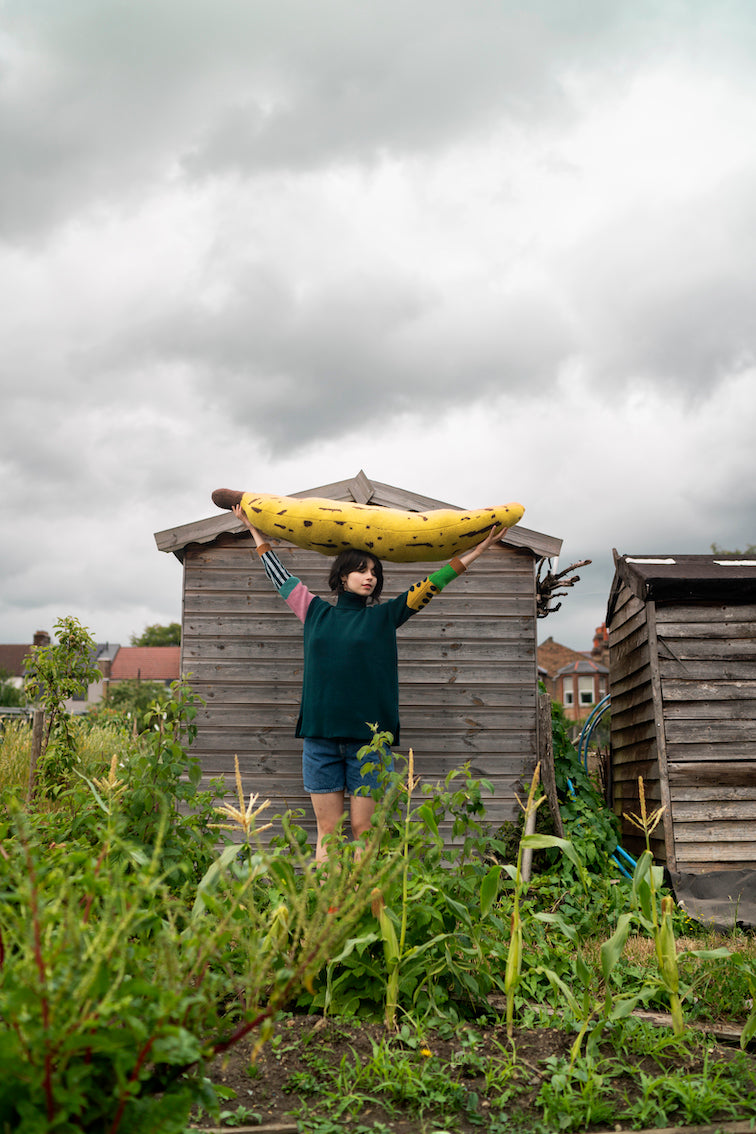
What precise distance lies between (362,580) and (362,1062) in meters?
2.48

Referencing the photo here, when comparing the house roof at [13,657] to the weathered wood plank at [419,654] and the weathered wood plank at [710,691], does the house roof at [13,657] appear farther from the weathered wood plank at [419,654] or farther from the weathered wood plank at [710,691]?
the weathered wood plank at [710,691]

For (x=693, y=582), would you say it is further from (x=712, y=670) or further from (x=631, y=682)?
(x=631, y=682)

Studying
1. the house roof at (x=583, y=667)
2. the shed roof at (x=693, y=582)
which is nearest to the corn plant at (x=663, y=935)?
the shed roof at (x=693, y=582)

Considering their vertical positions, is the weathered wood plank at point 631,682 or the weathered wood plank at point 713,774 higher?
the weathered wood plank at point 631,682

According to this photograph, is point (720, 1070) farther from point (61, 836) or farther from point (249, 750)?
point (249, 750)

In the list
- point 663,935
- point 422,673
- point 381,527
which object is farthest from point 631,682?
point 663,935

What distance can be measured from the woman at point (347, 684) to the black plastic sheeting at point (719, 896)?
257cm

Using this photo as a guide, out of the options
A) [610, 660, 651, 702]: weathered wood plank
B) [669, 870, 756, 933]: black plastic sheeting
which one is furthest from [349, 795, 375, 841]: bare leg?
[610, 660, 651, 702]: weathered wood plank

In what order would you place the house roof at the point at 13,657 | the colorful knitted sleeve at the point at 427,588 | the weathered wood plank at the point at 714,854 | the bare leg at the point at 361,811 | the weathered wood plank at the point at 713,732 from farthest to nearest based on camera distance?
1. the house roof at the point at 13,657
2. the weathered wood plank at the point at 713,732
3. the weathered wood plank at the point at 714,854
4. the colorful knitted sleeve at the point at 427,588
5. the bare leg at the point at 361,811

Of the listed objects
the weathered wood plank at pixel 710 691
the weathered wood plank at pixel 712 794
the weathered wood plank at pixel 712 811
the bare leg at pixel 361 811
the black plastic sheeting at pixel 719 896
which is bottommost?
the black plastic sheeting at pixel 719 896

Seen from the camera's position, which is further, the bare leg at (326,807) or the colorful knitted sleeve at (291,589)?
the colorful knitted sleeve at (291,589)

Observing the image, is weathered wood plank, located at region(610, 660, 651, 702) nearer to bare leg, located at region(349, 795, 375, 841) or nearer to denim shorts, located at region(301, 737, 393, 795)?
denim shorts, located at region(301, 737, 393, 795)

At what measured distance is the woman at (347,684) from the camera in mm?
4209

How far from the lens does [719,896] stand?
562 centimetres
